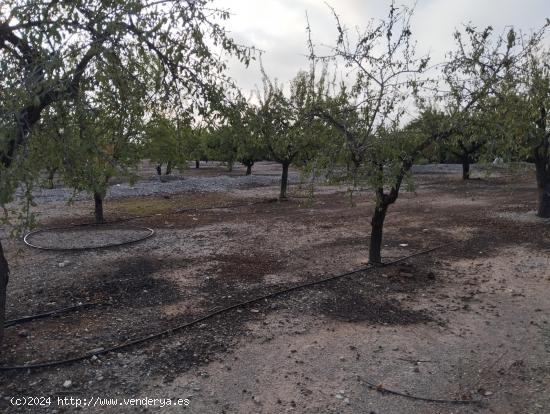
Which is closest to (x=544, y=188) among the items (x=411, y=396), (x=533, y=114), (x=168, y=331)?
(x=533, y=114)

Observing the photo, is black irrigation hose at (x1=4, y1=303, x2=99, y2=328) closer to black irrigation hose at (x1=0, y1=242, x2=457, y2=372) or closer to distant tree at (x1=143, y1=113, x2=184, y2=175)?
black irrigation hose at (x1=0, y1=242, x2=457, y2=372)

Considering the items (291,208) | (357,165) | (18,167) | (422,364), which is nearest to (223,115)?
(18,167)

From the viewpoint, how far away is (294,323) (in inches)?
244

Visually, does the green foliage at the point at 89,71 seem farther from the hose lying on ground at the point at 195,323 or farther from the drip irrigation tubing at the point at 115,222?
the drip irrigation tubing at the point at 115,222

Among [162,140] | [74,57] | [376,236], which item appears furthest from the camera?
[162,140]

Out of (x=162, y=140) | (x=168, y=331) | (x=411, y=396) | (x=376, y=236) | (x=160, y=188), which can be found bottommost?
(x=411, y=396)

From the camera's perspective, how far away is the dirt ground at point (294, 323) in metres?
4.58

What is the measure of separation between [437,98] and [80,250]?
782 centimetres

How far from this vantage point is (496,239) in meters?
10.8

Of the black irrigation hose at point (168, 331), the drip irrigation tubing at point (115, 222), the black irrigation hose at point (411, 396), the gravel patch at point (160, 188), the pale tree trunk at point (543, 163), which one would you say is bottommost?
the black irrigation hose at point (411, 396)

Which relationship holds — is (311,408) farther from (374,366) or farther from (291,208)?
(291,208)

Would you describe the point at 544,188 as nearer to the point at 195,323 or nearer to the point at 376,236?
the point at 376,236

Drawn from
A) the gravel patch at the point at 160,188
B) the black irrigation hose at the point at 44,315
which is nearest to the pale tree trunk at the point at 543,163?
the black irrigation hose at the point at 44,315

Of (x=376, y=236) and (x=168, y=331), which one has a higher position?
(x=376, y=236)
